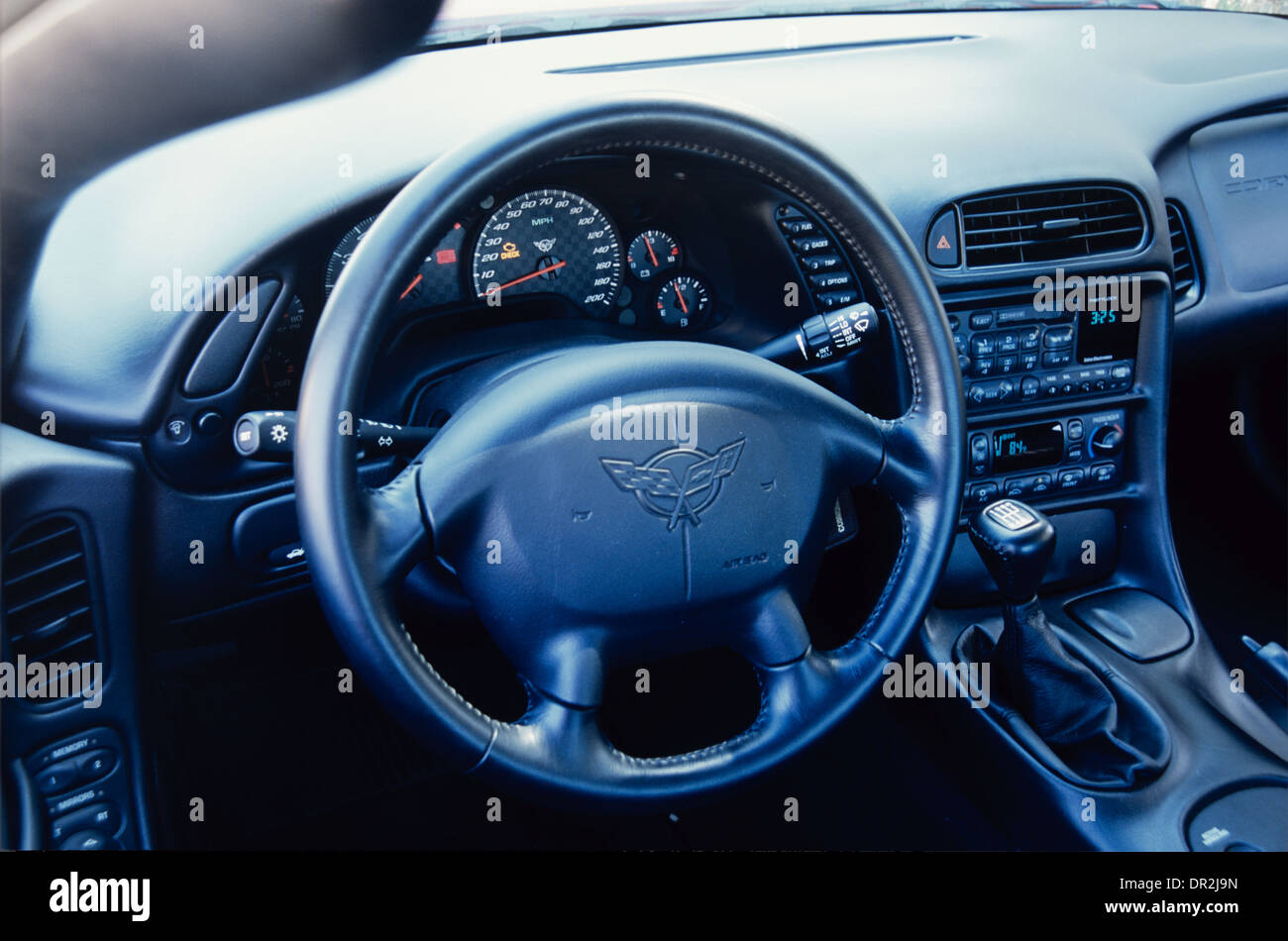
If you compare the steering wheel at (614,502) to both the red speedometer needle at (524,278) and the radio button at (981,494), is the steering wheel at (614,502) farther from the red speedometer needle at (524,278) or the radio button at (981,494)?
the radio button at (981,494)

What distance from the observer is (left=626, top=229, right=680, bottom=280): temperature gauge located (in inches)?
54.4

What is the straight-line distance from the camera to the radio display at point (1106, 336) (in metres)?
1.54

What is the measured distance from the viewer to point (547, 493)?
3.05 feet

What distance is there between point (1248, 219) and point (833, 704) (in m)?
1.36

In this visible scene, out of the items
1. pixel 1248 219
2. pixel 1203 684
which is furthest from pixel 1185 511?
pixel 1203 684

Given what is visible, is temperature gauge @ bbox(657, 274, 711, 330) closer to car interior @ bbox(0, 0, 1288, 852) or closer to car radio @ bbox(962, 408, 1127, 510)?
car interior @ bbox(0, 0, 1288, 852)

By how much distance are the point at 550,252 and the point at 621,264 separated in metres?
0.10

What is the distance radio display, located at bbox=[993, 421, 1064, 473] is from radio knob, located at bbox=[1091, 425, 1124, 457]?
0.21 ft

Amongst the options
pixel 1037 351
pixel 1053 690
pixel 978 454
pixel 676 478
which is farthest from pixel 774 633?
pixel 1037 351

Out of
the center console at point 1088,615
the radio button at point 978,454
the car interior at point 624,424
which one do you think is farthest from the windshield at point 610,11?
the radio button at point 978,454

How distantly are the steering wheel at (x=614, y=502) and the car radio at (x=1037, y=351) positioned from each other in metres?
0.43

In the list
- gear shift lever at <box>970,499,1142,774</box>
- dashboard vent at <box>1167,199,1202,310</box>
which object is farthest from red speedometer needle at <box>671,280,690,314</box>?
dashboard vent at <box>1167,199,1202,310</box>
